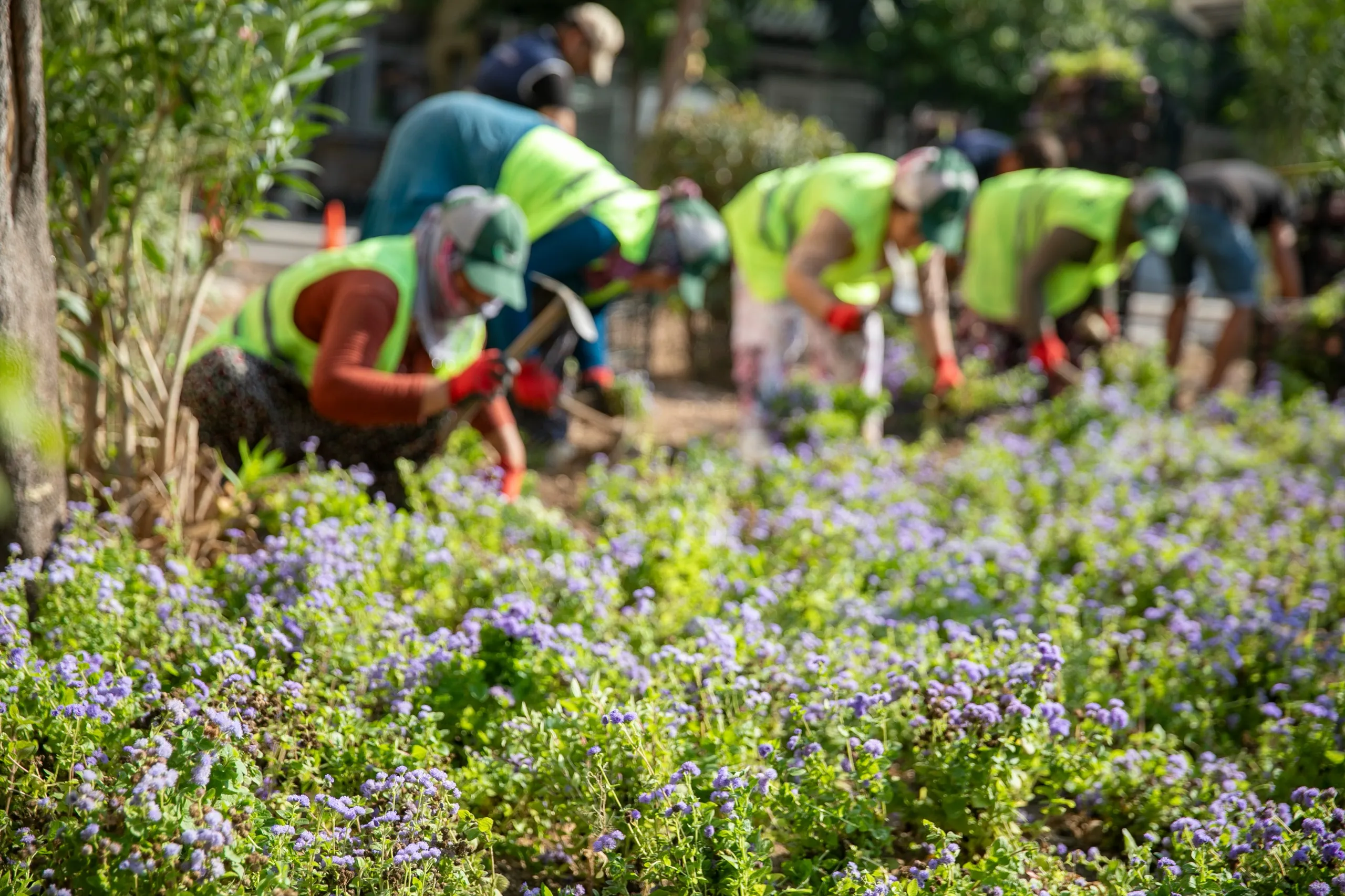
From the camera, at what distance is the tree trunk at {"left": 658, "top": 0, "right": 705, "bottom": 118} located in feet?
40.9

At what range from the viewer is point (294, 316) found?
11.4 feet

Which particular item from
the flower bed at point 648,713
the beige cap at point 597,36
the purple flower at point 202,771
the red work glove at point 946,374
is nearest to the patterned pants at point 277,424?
the flower bed at point 648,713

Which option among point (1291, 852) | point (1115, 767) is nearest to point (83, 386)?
point (1115, 767)

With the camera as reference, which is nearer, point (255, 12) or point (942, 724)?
point (942, 724)

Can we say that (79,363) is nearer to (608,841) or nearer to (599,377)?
(608,841)

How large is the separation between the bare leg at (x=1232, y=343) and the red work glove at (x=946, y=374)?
274 centimetres

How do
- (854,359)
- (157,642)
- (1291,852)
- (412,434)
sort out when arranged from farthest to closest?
1. (854,359)
2. (412,434)
3. (157,642)
4. (1291,852)

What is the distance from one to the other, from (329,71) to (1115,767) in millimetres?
2625

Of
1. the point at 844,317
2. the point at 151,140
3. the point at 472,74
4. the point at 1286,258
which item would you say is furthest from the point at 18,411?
the point at 472,74

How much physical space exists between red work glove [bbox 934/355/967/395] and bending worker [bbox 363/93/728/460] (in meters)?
1.34

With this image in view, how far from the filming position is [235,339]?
352 centimetres

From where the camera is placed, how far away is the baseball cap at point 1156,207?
5.83 metres

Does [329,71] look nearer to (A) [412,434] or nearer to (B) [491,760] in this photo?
Answer: (A) [412,434]

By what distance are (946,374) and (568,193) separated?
74.5 inches
